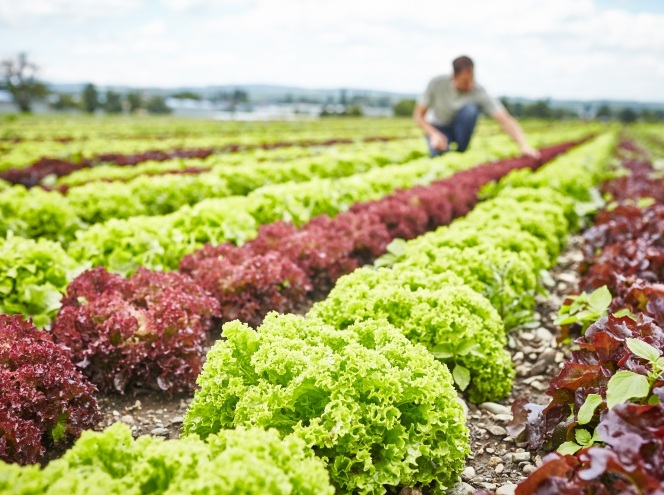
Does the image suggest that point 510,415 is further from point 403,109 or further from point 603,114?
point 603,114

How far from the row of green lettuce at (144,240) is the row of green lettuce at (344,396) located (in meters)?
2.17

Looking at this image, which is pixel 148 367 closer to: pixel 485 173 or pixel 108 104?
pixel 485 173

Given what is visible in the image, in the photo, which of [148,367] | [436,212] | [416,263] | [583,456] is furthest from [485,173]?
[583,456]

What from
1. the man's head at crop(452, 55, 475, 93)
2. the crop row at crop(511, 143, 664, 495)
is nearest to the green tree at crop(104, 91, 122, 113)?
the man's head at crop(452, 55, 475, 93)

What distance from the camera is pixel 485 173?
1121 centimetres

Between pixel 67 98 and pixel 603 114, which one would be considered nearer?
pixel 67 98

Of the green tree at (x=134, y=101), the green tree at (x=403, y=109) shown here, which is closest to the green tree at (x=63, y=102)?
the green tree at (x=134, y=101)

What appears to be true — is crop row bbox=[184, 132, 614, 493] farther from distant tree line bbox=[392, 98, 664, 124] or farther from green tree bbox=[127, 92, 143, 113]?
distant tree line bbox=[392, 98, 664, 124]

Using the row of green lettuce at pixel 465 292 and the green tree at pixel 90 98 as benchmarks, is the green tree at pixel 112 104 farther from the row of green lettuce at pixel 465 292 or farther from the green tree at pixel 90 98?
the row of green lettuce at pixel 465 292

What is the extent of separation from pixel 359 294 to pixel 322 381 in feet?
4.20

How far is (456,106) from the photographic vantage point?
12422 millimetres

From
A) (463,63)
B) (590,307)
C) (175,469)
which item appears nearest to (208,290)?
(175,469)

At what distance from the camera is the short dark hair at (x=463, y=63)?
423 inches

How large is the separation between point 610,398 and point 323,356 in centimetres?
137
